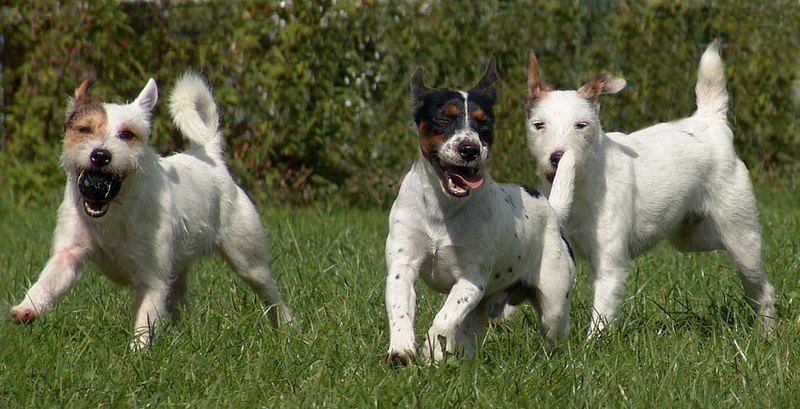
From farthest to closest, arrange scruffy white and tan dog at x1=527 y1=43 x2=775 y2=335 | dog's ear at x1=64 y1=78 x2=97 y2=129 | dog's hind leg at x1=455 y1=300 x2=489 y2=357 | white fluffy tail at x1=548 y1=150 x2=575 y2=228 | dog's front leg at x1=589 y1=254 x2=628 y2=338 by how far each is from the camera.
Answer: scruffy white and tan dog at x1=527 y1=43 x2=775 y2=335
dog's front leg at x1=589 y1=254 x2=628 y2=338
white fluffy tail at x1=548 y1=150 x2=575 y2=228
dog's ear at x1=64 y1=78 x2=97 y2=129
dog's hind leg at x1=455 y1=300 x2=489 y2=357

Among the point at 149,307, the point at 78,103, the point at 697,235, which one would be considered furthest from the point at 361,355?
the point at 697,235

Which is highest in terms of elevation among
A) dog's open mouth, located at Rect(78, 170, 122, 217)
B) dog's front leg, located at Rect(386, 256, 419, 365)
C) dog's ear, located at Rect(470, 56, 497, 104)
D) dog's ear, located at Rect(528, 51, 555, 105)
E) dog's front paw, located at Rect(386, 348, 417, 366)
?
dog's ear, located at Rect(470, 56, 497, 104)

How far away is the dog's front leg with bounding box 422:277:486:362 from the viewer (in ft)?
15.1

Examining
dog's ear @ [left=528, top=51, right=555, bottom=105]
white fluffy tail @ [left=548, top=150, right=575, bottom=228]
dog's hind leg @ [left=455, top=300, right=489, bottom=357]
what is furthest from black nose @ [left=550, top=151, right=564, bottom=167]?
dog's hind leg @ [left=455, top=300, right=489, bottom=357]

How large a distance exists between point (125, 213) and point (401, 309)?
1.51 meters

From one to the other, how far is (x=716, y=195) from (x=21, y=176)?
697cm

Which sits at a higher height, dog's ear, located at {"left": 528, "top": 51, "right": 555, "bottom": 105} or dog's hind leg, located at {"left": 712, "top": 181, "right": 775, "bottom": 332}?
dog's ear, located at {"left": 528, "top": 51, "right": 555, "bottom": 105}

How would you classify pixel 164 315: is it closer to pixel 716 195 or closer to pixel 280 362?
pixel 280 362

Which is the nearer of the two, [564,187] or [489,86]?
[489,86]

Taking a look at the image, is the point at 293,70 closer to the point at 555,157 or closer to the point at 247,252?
the point at 247,252

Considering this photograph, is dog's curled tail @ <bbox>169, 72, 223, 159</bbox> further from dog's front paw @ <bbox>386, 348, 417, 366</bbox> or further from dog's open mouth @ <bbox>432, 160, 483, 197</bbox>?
dog's front paw @ <bbox>386, 348, 417, 366</bbox>

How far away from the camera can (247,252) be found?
6.10 m

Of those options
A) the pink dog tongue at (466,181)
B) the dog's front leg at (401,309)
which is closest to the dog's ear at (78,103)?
the dog's front leg at (401,309)

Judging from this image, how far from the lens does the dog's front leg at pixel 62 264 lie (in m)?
4.93
